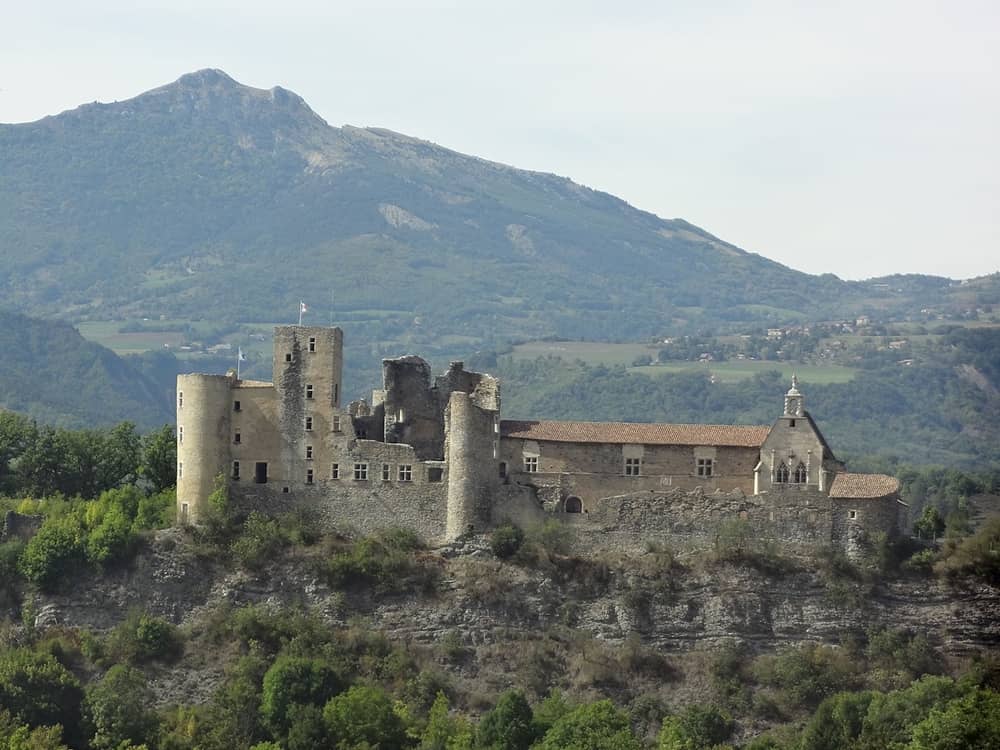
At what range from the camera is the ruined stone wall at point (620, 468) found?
80.8m

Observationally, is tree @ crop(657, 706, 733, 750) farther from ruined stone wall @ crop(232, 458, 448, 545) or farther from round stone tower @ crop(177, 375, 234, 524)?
round stone tower @ crop(177, 375, 234, 524)

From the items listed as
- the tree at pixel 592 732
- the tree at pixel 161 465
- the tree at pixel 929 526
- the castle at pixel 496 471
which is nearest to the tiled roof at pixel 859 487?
the castle at pixel 496 471

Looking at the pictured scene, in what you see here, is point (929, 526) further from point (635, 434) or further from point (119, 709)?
point (119, 709)

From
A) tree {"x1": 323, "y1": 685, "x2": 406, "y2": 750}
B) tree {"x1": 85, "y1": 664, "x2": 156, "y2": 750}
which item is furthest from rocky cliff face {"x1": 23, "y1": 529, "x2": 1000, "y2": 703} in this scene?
tree {"x1": 323, "y1": 685, "x2": 406, "y2": 750}

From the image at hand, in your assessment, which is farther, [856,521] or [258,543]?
[258,543]

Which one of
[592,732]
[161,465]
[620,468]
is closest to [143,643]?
[161,465]

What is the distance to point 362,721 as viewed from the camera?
244ft

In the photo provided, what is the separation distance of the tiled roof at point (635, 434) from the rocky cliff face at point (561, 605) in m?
4.40

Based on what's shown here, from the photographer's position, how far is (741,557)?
79.9 metres

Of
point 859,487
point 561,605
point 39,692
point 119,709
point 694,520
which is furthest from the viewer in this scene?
point 694,520

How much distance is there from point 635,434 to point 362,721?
1514 centimetres

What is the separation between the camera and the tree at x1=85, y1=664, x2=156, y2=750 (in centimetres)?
7438

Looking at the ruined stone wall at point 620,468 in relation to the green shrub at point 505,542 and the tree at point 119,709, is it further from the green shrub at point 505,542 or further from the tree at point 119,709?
the tree at point 119,709

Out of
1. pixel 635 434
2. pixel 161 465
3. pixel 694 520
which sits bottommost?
pixel 694 520
